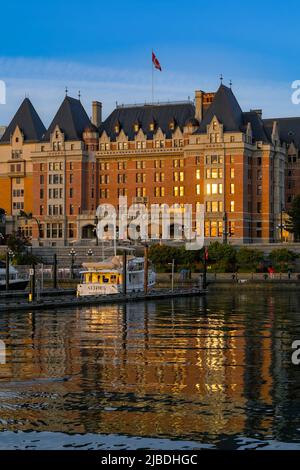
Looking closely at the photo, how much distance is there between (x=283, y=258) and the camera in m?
115

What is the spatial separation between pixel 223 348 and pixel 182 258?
7822 cm

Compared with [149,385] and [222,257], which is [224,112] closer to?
[222,257]

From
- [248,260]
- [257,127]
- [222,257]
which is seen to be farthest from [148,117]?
[248,260]

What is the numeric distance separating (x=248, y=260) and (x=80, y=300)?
4806 centimetres

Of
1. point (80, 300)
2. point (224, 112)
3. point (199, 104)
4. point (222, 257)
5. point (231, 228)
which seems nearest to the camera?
point (80, 300)

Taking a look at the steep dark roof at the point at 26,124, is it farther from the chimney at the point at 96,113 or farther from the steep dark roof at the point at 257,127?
the steep dark roof at the point at 257,127

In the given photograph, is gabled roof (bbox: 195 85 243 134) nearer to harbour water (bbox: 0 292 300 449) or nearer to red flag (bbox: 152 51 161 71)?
red flag (bbox: 152 51 161 71)

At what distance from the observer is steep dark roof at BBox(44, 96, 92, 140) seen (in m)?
146

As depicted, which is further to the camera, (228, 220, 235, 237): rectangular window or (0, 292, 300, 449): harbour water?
(228, 220, 235, 237): rectangular window

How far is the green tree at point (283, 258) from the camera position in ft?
377

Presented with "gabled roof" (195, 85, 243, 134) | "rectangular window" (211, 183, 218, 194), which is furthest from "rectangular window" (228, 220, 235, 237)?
"gabled roof" (195, 85, 243, 134)

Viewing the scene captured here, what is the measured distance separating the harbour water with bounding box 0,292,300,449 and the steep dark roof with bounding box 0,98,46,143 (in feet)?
343

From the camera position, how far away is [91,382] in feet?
96.8

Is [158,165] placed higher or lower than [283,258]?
higher
